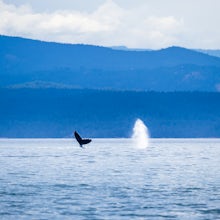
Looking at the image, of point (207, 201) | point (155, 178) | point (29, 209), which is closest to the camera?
point (29, 209)

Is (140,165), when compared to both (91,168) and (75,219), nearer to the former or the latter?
(91,168)

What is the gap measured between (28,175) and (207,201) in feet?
75.2

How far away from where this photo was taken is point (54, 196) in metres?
48.8

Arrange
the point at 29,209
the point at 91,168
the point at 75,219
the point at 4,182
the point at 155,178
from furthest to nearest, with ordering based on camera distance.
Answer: the point at 91,168 → the point at 155,178 → the point at 4,182 → the point at 29,209 → the point at 75,219

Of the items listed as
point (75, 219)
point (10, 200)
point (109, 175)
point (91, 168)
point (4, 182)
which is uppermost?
point (91, 168)

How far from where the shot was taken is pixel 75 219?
1545 inches

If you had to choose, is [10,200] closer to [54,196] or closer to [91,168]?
[54,196]

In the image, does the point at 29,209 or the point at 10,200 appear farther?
the point at 10,200

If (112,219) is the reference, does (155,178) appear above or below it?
above

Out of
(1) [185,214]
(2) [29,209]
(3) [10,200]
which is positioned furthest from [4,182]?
(1) [185,214]

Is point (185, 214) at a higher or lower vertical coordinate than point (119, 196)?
lower

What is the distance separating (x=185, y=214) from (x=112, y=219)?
3933mm

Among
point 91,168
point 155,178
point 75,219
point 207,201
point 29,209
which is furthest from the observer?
point 91,168

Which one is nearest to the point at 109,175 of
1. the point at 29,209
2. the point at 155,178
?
the point at 155,178
